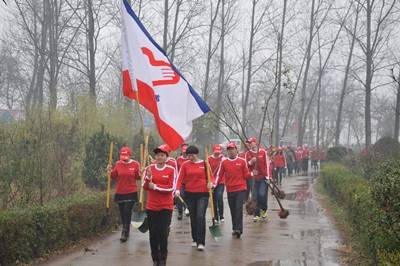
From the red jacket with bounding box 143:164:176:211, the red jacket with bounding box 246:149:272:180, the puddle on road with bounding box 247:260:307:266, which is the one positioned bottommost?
the puddle on road with bounding box 247:260:307:266

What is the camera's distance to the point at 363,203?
9492 mm

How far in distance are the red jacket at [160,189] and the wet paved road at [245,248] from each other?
119cm

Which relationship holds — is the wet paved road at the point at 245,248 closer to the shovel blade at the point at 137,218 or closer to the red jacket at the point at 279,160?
the shovel blade at the point at 137,218

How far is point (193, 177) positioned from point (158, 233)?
2176 mm

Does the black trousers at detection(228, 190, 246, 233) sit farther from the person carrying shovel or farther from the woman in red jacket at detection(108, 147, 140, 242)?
the woman in red jacket at detection(108, 147, 140, 242)

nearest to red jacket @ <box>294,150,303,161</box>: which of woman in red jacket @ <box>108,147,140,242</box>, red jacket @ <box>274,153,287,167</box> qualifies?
red jacket @ <box>274,153,287,167</box>

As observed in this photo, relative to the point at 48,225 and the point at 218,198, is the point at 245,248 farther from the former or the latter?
the point at 48,225

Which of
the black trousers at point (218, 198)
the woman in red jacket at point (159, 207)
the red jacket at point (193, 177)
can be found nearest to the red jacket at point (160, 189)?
the woman in red jacket at point (159, 207)

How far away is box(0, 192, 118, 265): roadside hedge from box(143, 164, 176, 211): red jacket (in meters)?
1.86

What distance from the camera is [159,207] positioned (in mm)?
8359

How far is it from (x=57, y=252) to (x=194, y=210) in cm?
241

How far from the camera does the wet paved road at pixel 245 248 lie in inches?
366

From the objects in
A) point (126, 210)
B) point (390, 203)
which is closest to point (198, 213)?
point (126, 210)

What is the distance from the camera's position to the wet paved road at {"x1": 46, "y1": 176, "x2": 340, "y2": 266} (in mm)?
9297
